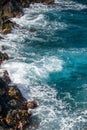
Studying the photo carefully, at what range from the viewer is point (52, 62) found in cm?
5041

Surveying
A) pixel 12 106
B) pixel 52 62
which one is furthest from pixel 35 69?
pixel 12 106

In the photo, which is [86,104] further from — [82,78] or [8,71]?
[8,71]

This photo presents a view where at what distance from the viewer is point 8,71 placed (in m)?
47.2

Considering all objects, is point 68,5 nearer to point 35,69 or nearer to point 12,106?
point 35,69

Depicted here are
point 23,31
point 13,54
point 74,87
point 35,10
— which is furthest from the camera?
point 35,10

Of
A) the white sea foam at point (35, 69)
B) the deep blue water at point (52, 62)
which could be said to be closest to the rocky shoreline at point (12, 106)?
the deep blue water at point (52, 62)

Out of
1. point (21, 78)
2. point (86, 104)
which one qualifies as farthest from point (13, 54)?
point (86, 104)

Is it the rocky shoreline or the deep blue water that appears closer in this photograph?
the rocky shoreline

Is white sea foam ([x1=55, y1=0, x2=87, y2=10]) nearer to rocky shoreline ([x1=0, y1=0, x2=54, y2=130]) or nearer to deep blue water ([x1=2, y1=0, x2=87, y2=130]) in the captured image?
deep blue water ([x1=2, y1=0, x2=87, y2=130])

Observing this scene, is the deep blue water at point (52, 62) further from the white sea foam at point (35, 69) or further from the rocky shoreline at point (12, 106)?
the rocky shoreline at point (12, 106)

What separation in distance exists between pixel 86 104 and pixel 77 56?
490 inches

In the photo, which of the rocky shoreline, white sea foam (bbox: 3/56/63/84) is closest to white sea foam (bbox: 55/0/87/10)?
white sea foam (bbox: 3/56/63/84)

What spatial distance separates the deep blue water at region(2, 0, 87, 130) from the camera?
40.1m

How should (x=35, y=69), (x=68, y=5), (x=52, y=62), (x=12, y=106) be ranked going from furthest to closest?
1. (x=68, y=5)
2. (x=52, y=62)
3. (x=35, y=69)
4. (x=12, y=106)
